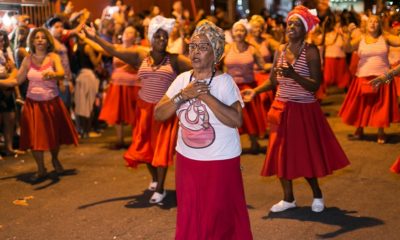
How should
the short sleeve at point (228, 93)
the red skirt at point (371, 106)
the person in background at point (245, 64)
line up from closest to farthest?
the short sleeve at point (228, 93) → the person in background at point (245, 64) → the red skirt at point (371, 106)

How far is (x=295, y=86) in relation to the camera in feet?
20.4

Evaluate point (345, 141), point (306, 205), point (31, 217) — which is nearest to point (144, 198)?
point (31, 217)

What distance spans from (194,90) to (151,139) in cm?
291

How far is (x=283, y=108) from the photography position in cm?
629

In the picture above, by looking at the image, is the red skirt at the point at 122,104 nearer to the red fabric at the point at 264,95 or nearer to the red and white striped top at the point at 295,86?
the red fabric at the point at 264,95

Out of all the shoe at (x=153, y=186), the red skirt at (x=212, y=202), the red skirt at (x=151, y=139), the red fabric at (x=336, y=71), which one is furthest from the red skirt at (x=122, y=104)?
the red fabric at (x=336, y=71)

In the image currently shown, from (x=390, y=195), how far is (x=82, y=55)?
622cm

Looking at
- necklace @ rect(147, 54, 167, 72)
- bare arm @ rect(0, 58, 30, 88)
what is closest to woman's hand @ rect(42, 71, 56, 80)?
bare arm @ rect(0, 58, 30, 88)

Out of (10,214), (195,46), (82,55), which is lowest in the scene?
(10,214)

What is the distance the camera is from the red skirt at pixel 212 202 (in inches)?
171

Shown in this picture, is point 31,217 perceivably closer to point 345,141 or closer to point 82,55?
point 82,55

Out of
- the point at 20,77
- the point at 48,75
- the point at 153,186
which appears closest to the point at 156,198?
the point at 153,186

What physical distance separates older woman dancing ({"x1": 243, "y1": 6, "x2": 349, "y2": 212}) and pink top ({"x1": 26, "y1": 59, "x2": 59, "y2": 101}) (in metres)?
3.22

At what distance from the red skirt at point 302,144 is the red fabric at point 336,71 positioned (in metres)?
9.30
